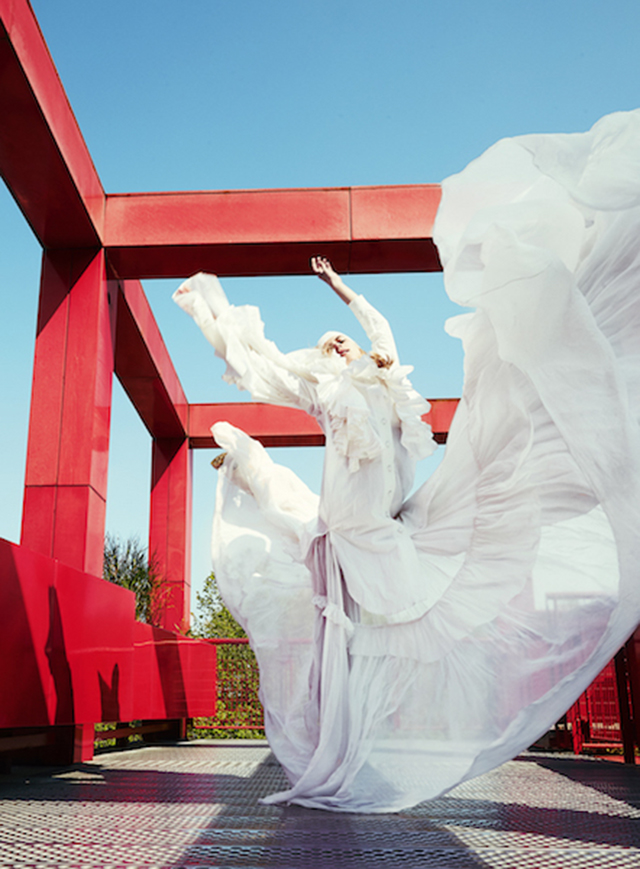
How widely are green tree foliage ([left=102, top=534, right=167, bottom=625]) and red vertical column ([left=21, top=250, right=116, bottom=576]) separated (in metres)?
2.39

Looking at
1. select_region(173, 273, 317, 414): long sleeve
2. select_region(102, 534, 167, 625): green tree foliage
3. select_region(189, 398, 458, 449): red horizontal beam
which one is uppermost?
select_region(189, 398, 458, 449): red horizontal beam

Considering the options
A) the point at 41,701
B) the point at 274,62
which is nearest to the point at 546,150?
the point at 41,701

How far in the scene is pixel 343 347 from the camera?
3.86m

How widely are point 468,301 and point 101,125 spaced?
3.57 metres

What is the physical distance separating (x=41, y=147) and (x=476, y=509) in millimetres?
3376

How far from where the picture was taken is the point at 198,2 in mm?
5766

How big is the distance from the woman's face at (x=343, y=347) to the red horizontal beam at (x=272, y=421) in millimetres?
5024

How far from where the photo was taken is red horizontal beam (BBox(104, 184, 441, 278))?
555 cm

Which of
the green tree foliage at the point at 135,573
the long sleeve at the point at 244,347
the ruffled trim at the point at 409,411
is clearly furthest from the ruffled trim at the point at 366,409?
the green tree foliage at the point at 135,573

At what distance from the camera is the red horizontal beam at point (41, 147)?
152 inches

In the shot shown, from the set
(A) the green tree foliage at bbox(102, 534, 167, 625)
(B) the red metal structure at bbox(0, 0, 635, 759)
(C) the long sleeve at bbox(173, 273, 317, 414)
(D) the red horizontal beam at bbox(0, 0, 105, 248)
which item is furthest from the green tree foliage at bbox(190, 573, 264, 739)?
(C) the long sleeve at bbox(173, 273, 317, 414)

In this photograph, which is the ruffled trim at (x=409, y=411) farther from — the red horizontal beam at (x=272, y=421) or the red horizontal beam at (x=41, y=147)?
the red horizontal beam at (x=272, y=421)

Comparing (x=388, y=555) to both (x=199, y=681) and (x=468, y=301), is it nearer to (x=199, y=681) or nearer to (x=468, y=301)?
(x=468, y=301)

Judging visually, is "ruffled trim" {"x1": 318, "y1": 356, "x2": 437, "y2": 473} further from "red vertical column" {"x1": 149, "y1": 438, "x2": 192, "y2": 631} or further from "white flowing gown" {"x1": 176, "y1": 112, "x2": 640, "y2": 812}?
"red vertical column" {"x1": 149, "y1": 438, "x2": 192, "y2": 631}
